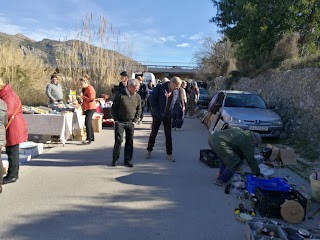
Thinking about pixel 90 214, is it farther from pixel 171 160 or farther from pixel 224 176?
pixel 171 160

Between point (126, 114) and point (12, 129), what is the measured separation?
7.32ft

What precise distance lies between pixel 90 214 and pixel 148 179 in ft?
5.97

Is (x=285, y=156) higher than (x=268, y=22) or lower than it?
lower

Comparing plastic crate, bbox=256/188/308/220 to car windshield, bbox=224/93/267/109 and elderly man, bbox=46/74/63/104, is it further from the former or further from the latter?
elderly man, bbox=46/74/63/104

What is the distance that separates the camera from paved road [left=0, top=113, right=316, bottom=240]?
12.9 ft

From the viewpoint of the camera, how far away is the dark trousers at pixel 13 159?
5405 mm

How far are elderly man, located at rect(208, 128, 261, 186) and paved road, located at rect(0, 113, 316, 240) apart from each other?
1.26 ft

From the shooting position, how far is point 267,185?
512cm

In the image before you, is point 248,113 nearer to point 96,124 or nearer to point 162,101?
point 162,101

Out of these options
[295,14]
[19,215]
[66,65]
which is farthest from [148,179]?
[295,14]

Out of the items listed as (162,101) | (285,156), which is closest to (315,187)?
(285,156)

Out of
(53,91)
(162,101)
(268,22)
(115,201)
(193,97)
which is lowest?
(115,201)

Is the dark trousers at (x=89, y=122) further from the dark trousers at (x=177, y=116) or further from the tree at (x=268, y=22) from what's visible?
the tree at (x=268, y=22)

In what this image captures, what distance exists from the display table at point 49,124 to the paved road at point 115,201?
3.40 feet
